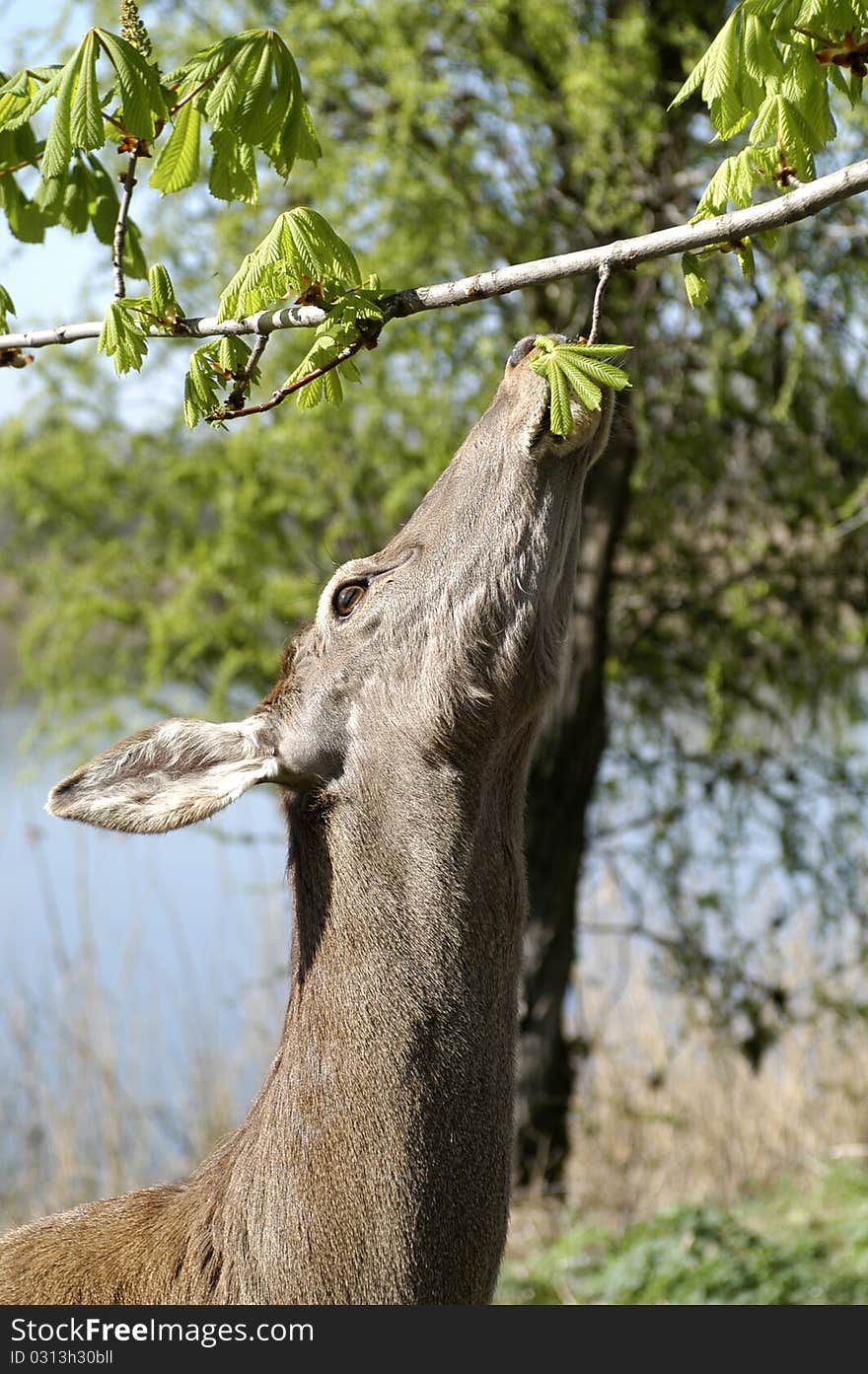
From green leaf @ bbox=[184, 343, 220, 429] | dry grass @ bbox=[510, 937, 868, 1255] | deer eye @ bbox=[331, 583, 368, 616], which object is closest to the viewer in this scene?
green leaf @ bbox=[184, 343, 220, 429]

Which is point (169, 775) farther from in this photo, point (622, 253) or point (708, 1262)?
point (708, 1262)

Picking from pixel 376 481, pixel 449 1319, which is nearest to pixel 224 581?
pixel 376 481

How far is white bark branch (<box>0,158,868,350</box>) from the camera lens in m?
2.06

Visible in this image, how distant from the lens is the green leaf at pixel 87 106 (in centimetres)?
230

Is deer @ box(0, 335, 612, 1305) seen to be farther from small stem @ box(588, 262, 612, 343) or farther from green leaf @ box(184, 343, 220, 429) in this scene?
green leaf @ box(184, 343, 220, 429)

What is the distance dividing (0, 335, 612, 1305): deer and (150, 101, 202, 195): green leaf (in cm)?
70

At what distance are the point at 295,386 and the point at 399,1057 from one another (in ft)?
4.08

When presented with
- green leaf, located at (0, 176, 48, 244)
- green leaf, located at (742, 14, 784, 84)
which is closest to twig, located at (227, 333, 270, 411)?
green leaf, located at (742, 14, 784, 84)

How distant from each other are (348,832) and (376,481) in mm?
3969

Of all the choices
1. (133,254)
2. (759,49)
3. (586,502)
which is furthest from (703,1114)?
(759,49)

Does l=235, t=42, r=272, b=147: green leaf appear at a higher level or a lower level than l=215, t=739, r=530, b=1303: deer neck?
higher

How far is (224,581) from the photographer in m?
6.63

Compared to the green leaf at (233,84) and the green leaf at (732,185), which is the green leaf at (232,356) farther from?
the green leaf at (732,185)

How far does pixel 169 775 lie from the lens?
9.47 feet
